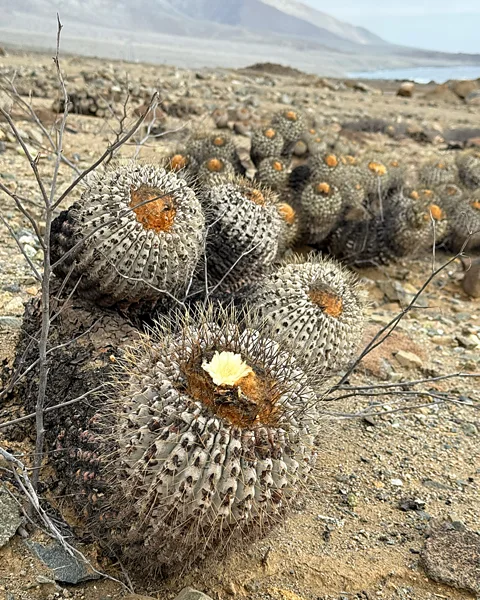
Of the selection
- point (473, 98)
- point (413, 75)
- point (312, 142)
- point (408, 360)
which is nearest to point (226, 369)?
point (408, 360)

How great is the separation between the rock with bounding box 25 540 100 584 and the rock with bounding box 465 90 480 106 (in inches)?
982

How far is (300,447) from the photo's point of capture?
2.21m

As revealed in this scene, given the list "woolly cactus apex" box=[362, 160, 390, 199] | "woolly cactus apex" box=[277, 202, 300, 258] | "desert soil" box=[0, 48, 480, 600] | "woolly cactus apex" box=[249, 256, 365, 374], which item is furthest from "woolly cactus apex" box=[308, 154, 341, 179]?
"woolly cactus apex" box=[249, 256, 365, 374]

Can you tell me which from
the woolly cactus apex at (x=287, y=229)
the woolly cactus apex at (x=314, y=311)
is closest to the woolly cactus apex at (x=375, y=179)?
the woolly cactus apex at (x=287, y=229)

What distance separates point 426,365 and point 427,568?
2.28 meters

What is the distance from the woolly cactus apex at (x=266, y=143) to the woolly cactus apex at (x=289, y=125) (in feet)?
2.29

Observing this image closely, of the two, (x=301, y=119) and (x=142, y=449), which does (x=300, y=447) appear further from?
(x=301, y=119)

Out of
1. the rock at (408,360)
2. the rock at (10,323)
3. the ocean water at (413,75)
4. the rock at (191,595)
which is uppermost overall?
the rock at (191,595)

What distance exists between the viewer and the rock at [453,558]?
268cm

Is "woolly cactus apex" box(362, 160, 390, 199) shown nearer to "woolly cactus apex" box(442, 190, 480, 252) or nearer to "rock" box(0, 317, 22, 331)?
"woolly cactus apex" box(442, 190, 480, 252)

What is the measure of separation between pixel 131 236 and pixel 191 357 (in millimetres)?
979

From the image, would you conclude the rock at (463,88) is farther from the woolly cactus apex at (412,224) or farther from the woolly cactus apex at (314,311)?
the woolly cactus apex at (314,311)

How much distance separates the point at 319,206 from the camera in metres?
5.88

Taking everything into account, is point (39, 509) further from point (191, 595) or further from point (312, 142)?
point (312, 142)
